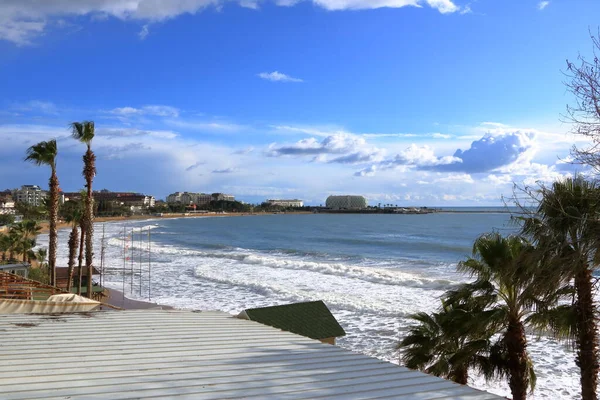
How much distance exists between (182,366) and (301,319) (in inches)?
271

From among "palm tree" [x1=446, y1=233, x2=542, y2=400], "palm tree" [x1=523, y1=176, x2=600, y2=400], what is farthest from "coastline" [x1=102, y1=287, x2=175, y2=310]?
"palm tree" [x1=523, y1=176, x2=600, y2=400]

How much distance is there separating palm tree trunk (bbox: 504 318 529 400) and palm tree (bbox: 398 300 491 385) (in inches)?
19.2

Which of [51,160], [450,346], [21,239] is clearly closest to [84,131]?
[51,160]

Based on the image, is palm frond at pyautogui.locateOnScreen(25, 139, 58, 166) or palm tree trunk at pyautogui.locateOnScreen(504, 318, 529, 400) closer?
palm tree trunk at pyautogui.locateOnScreen(504, 318, 529, 400)

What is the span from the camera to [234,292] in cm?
3069

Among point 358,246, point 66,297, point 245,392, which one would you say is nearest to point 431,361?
point 245,392

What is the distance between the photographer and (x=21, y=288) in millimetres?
12188

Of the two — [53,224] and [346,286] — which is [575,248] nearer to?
[53,224]

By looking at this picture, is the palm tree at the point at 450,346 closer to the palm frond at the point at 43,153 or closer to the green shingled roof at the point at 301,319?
the green shingled roof at the point at 301,319

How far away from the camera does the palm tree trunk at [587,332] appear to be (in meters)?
9.12

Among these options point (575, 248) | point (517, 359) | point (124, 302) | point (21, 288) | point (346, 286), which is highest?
point (575, 248)

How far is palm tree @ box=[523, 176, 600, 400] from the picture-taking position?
830 cm

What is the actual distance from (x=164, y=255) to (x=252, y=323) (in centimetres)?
4781

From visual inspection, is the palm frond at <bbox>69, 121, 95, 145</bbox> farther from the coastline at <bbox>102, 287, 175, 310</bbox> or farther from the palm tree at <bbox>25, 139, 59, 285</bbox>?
the coastline at <bbox>102, 287, 175, 310</bbox>
